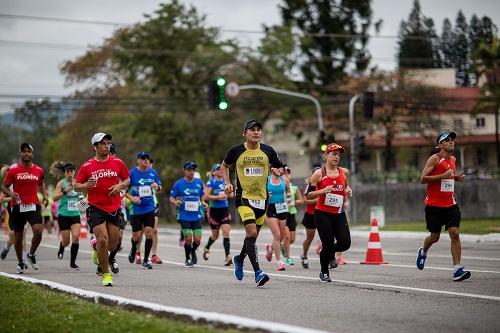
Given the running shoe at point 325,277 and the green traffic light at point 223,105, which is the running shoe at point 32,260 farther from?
the green traffic light at point 223,105

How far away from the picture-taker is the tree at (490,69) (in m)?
58.2

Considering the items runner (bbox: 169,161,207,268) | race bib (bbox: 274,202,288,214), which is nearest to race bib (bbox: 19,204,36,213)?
runner (bbox: 169,161,207,268)

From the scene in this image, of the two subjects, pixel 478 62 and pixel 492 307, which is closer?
pixel 492 307

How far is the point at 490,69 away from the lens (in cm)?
5994

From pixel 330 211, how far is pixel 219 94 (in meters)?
21.0

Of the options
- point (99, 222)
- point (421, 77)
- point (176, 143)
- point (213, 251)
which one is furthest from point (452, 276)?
point (421, 77)

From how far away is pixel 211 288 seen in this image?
43.2 ft

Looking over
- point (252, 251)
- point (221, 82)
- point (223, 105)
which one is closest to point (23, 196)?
point (252, 251)

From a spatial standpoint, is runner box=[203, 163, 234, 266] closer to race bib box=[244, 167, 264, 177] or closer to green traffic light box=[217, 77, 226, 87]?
race bib box=[244, 167, 264, 177]

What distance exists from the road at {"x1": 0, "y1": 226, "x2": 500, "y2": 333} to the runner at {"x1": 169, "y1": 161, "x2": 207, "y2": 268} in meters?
0.60

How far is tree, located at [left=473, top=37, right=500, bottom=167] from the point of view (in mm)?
58156

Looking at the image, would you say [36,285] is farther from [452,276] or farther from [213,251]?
[213,251]

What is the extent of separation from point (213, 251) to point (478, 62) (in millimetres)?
38514

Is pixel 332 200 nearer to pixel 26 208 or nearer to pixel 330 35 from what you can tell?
pixel 26 208
